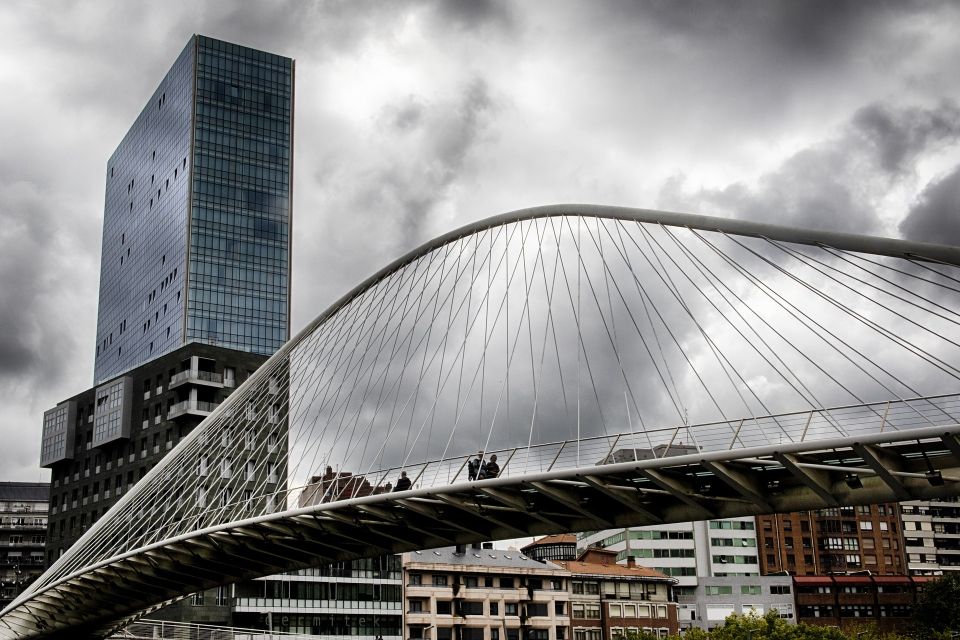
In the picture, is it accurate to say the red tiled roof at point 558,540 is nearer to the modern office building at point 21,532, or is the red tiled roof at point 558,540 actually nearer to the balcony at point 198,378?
the balcony at point 198,378

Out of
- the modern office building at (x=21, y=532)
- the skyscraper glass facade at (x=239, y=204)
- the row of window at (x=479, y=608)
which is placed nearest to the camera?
the row of window at (x=479, y=608)

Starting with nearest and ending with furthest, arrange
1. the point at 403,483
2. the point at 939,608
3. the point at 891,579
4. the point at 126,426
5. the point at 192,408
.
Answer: the point at 403,483 → the point at 192,408 → the point at 939,608 → the point at 126,426 → the point at 891,579

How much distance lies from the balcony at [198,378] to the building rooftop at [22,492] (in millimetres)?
78641

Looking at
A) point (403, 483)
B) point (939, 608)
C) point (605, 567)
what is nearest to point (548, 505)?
point (403, 483)

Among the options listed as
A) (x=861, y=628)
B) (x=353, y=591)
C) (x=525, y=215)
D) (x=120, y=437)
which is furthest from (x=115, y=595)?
(x=861, y=628)

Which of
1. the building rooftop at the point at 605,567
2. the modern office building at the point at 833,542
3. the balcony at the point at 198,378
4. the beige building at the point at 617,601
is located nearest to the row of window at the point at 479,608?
the beige building at the point at 617,601

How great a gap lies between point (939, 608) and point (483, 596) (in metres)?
45.6

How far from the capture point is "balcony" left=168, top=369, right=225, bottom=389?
344 ft

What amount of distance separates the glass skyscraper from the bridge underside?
82.4m

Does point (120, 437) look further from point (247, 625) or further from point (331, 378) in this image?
point (331, 378)

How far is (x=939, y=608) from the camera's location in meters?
107

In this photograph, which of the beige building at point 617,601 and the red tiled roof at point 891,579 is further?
the red tiled roof at point 891,579

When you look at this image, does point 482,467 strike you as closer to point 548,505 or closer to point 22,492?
point 548,505

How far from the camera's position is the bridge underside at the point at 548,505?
24422 mm
